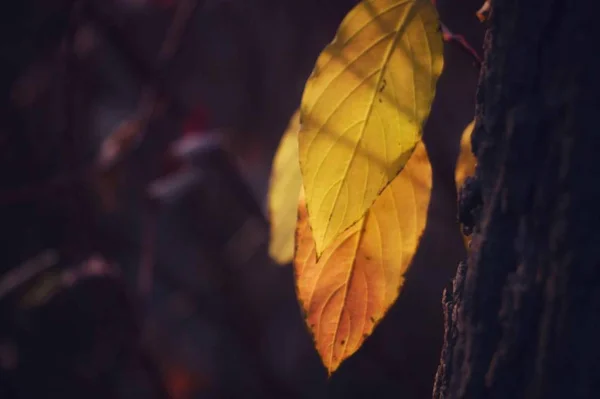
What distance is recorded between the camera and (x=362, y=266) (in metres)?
0.51

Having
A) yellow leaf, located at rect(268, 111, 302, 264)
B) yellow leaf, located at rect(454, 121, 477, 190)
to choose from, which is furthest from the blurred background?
yellow leaf, located at rect(268, 111, 302, 264)

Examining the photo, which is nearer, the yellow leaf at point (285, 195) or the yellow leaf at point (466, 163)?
the yellow leaf at point (466, 163)

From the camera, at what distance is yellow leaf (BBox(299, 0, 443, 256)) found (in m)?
0.42

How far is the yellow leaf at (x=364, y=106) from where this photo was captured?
42cm

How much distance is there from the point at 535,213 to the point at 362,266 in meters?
0.16

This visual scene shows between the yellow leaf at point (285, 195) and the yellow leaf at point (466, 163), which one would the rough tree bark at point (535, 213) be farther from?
the yellow leaf at point (285, 195)

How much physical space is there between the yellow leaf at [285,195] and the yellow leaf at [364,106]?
0.20 meters

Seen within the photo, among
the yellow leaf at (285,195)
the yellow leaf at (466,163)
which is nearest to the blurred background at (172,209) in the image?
the yellow leaf at (466,163)

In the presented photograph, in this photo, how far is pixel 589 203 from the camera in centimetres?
36

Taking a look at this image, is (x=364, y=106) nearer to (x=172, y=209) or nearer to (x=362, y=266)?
(x=362, y=266)

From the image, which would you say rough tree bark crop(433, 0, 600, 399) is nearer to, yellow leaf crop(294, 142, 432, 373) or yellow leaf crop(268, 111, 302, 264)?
yellow leaf crop(294, 142, 432, 373)

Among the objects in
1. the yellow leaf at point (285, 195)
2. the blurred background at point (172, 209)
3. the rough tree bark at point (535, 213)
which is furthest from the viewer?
the blurred background at point (172, 209)

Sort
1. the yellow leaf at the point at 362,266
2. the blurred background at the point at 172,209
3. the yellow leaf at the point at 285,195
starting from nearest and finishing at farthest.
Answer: the yellow leaf at the point at 362,266 → the yellow leaf at the point at 285,195 → the blurred background at the point at 172,209

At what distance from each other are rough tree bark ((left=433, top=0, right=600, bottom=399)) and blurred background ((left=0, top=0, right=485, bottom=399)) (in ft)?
0.55
